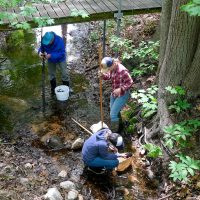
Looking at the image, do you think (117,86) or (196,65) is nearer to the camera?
(196,65)

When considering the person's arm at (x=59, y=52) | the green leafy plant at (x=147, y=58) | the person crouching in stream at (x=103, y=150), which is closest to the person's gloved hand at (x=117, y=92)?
the person crouching in stream at (x=103, y=150)

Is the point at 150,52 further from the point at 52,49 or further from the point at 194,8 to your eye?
the point at 194,8

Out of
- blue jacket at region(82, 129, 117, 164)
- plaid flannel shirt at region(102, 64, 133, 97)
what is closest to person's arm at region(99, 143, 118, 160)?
blue jacket at region(82, 129, 117, 164)

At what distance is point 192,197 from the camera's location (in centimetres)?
506

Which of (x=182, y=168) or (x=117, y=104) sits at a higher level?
(x=182, y=168)

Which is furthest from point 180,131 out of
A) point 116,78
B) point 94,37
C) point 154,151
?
point 94,37

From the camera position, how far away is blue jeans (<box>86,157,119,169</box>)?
5686 mm

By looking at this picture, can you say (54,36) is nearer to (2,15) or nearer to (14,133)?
(2,15)

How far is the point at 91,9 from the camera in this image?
8.28 metres

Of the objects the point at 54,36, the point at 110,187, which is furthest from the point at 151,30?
the point at 110,187

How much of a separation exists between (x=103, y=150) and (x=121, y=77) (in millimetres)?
1604

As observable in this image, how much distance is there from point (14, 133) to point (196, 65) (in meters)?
3.91

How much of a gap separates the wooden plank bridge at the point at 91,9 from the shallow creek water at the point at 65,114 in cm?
194

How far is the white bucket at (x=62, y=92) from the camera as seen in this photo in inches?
324
